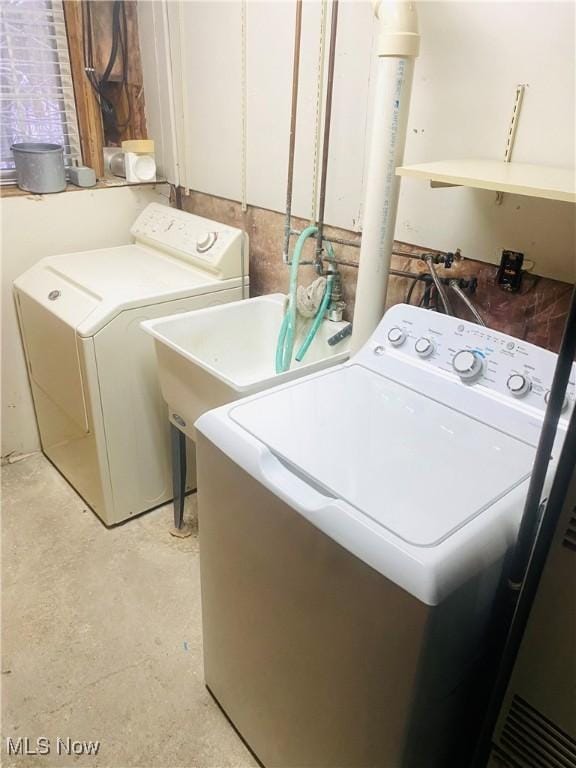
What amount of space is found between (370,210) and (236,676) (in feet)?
4.02

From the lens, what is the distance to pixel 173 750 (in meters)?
1.42

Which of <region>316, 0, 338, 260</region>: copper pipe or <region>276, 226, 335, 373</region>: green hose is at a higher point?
<region>316, 0, 338, 260</region>: copper pipe

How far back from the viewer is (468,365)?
124cm

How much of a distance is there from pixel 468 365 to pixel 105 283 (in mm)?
1314

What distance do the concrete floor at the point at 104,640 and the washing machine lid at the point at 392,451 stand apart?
919mm

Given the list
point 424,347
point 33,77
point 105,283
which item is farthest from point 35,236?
point 424,347

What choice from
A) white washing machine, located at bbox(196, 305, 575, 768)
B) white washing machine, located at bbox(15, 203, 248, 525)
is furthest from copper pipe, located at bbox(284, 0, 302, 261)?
white washing machine, located at bbox(196, 305, 575, 768)

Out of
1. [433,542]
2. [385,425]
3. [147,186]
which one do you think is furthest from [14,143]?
[433,542]

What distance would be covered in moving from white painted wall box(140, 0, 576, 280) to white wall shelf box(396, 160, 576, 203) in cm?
10

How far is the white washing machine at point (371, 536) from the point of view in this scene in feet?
2.85

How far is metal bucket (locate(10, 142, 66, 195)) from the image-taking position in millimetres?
2096

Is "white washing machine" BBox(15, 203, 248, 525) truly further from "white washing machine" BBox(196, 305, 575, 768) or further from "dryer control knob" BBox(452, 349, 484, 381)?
"dryer control knob" BBox(452, 349, 484, 381)
